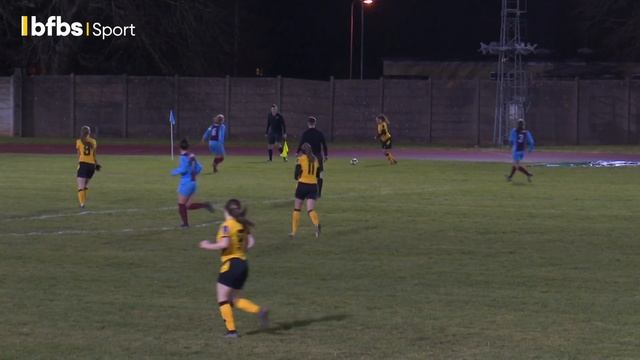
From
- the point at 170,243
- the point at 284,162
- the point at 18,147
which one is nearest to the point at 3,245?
the point at 170,243

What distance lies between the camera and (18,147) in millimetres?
49375

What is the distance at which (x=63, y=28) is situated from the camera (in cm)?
5606

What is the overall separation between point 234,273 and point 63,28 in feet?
152

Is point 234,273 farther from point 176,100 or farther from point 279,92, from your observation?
point 176,100

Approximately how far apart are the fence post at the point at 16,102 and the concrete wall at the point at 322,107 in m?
0.05

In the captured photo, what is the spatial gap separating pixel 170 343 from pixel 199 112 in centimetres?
4542

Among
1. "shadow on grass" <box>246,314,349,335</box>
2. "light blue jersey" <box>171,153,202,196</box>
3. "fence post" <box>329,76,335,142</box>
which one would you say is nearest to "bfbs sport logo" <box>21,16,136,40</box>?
"fence post" <box>329,76,335,142</box>

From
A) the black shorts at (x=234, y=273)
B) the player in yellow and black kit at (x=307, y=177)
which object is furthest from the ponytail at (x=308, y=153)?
the black shorts at (x=234, y=273)

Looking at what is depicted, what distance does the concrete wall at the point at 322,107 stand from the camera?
55156mm

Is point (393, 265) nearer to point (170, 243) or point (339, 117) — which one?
point (170, 243)

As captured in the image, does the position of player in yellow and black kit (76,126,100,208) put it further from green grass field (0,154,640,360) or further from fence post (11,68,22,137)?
fence post (11,68,22,137)

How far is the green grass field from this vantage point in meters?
11.9

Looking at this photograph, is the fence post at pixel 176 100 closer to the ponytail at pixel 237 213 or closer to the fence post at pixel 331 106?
the fence post at pixel 331 106

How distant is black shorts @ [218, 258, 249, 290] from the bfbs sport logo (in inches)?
1791
